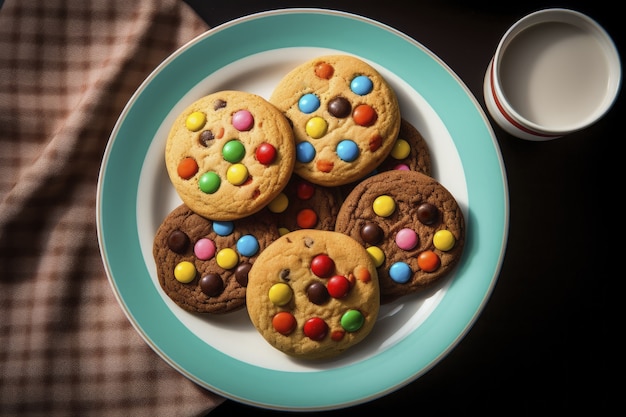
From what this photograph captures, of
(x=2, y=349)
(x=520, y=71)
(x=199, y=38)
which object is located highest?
(x=199, y=38)

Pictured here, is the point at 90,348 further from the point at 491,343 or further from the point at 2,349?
the point at 491,343

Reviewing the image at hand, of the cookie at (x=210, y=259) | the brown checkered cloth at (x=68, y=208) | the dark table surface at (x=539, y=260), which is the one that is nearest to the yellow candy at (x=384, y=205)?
the cookie at (x=210, y=259)

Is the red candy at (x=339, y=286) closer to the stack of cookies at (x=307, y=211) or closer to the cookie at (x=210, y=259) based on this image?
the stack of cookies at (x=307, y=211)

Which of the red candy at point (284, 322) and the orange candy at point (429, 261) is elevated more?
the orange candy at point (429, 261)

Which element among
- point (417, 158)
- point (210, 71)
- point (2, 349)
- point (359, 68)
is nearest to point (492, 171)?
point (417, 158)

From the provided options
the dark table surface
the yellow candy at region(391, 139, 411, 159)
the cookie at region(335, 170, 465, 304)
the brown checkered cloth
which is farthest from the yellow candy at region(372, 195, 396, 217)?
the brown checkered cloth

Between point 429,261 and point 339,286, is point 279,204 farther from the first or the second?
point 429,261
